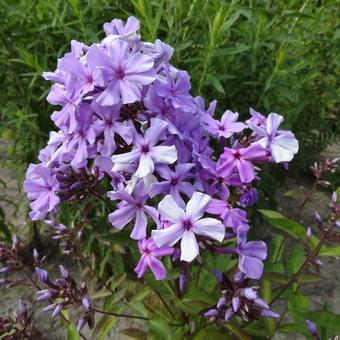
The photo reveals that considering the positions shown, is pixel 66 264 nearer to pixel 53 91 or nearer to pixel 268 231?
pixel 268 231

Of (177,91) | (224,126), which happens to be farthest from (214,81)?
(177,91)

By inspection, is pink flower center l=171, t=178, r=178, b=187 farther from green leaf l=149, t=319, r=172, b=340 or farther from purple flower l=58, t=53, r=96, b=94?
green leaf l=149, t=319, r=172, b=340

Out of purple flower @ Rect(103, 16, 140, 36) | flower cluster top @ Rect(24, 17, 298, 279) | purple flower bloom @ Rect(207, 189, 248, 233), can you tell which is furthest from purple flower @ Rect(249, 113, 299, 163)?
purple flower @ Rect(103, 16, 140, 36)

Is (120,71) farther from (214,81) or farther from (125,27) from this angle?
(214,81)

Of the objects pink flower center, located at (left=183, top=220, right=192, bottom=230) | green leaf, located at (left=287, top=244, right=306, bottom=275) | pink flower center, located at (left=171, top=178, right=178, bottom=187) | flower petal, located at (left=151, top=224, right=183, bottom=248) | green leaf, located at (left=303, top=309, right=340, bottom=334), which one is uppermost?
pink flower center, located at (left=171, top=178, right=178, bottom=187)

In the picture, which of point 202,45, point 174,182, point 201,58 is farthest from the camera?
point 202,45

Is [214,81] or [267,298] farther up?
[214,81]

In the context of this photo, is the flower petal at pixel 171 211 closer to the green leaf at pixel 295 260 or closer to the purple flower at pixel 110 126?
the purple flower at pixel 110 126
